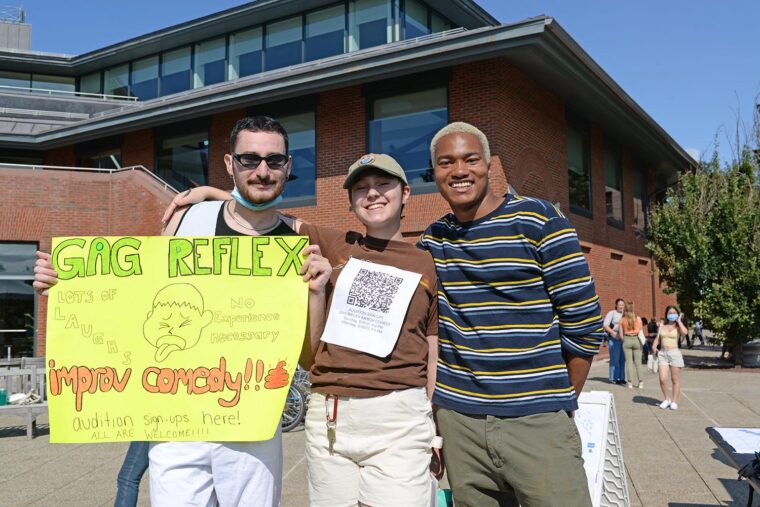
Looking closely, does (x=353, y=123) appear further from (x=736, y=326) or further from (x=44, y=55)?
(x=44, y=55)

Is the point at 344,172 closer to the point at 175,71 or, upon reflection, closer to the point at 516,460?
the point at 175,71

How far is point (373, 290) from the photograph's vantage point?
2637mm

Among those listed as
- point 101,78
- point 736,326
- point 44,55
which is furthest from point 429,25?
point 44,55

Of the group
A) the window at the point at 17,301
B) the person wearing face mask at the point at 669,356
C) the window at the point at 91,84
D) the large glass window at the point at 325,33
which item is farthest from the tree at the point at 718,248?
the window at the point at 91,84

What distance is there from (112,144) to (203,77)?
15.4 feet

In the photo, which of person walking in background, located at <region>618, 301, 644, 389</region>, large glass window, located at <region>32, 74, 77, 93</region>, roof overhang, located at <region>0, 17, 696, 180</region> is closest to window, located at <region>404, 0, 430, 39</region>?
roof overhang, located at <region>0, 17, 696, 180</region>

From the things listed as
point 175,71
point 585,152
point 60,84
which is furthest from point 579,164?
point 60,84

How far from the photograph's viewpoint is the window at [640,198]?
24062 millimetres

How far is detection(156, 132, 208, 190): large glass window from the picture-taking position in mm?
18797

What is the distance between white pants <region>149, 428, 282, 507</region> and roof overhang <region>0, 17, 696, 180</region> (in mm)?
11558

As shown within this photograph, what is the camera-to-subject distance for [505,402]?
247cm

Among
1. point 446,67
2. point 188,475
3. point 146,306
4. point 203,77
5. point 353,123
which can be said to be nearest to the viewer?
point 188,475

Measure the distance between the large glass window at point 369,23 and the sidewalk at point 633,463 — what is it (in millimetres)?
13468

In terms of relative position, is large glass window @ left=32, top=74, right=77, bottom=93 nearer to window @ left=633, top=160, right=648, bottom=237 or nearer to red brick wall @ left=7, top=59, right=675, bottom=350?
red brick wall @ left=7, top=59, right=675, bottom=350
